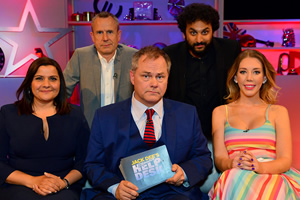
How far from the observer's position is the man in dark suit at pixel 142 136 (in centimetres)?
232

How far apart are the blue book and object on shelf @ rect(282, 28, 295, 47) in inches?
169

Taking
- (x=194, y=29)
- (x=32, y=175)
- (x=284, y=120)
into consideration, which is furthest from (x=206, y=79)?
(x=32, y=175)

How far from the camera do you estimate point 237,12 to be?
226 inches


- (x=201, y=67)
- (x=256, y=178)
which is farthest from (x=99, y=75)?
(x=256, y=178)

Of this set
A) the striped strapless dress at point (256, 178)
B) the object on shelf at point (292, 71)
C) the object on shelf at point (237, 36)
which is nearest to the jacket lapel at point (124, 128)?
the striped strapless dress at point (256, 178)

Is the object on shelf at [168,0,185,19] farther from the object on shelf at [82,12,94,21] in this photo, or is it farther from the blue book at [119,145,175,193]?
the blue book at [119,145,175,193]

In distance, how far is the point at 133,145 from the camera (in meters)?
2.36

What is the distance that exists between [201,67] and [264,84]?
2.14ft

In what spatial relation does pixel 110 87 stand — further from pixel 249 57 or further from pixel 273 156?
pixel 273 156

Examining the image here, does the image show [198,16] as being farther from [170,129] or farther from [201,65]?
[170,129]

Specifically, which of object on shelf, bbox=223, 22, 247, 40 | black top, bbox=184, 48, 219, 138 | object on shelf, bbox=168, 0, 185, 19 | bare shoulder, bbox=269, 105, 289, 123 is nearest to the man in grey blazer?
black top, bbox=184, 48, 219, 138

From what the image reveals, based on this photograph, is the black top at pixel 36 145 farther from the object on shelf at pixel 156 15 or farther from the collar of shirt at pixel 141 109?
the object on shelf at pixel 156 15

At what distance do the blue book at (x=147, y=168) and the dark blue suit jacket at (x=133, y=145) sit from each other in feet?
0.65

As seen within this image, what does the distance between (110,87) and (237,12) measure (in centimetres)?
312
